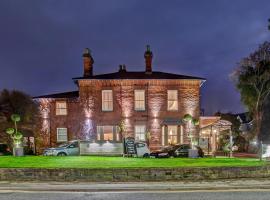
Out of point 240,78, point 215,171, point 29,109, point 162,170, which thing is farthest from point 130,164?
point 29,109

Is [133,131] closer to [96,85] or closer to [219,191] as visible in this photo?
[96,85]

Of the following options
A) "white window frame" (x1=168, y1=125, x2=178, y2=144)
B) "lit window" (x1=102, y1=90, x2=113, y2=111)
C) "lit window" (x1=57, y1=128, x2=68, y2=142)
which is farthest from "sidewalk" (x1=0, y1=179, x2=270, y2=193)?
"lit window" (x1=57, y1=128, x2=68, y2=142)

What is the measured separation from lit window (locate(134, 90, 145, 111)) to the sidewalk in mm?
21914

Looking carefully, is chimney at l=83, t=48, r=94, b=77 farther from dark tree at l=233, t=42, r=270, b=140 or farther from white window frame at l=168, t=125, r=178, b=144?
dark tree at l=233, t=42, r=270, b=140

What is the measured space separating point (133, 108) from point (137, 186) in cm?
2335

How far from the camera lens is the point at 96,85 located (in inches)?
1630

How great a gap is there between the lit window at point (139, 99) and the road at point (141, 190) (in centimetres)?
2192

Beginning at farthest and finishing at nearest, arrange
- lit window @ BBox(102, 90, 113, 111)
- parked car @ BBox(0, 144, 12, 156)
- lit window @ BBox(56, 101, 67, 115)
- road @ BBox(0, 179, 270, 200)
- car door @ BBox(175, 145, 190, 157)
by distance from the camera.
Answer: lit window @ BBox(56, 101, 67, 115) → lit window @ BBox(102, 90, 113, 111) → parked car @ BBox(0, 144, 12, 156) → car door @ BBox(175, 145, 190, 157) → road @ BBox(0, 179, 270, 200)

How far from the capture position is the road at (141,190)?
14.9 m

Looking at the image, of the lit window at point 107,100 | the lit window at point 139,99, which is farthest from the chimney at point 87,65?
the lit window at point 139,99

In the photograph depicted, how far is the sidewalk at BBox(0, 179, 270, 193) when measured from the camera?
56.5 feet

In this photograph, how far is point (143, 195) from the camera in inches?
611

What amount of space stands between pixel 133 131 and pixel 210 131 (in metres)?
7.13

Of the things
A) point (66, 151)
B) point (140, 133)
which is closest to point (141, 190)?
point (66, 151)
